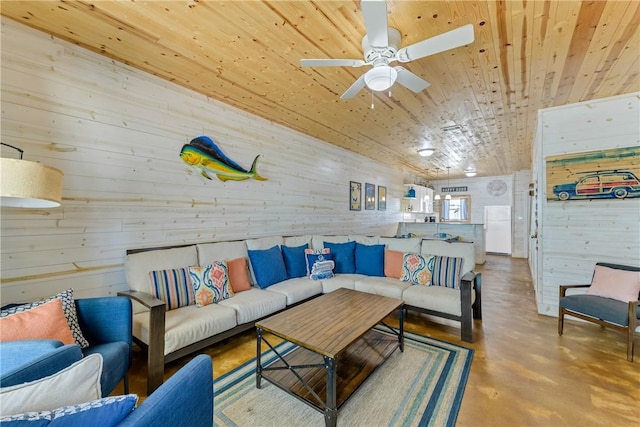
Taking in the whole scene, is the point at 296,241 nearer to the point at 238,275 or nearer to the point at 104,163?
the point at 238,275

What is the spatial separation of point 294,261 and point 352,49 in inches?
98.1

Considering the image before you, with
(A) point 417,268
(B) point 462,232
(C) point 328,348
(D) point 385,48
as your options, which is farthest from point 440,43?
(B) point 462,232

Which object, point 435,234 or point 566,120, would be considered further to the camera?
point 435,234

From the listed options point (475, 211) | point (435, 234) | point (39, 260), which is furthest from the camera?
point (475, 211)

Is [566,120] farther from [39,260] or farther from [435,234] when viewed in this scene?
[39,260]

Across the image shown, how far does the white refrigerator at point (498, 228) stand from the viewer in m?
8.47

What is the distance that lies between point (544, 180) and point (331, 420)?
3822 millimetres

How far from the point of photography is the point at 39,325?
1.47 metres

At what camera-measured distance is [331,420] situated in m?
1.59

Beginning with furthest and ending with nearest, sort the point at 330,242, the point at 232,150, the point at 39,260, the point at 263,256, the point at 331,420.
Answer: the point at 330,242 < the point at 232,150 < the point at 263,256 < the point at 39,260 < the point at 331,420

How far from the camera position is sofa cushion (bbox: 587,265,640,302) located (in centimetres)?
259

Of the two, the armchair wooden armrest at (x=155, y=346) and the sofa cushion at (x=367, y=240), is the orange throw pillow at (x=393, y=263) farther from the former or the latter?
the armchair wooden armrest at (x=155, y=346)

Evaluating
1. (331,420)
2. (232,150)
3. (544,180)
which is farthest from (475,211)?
(331,420)

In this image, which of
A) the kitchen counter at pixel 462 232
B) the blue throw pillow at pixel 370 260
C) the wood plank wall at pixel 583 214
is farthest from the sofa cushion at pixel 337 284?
the kitchen counter at pixel 462 232
